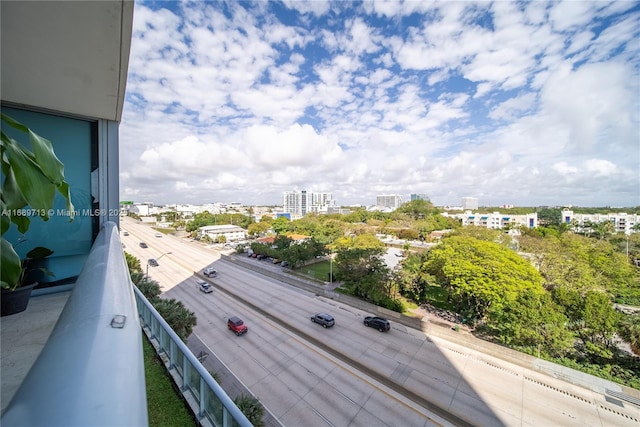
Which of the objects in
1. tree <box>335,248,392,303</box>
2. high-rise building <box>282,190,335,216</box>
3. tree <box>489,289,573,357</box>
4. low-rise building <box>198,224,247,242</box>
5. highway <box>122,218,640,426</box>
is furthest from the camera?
high-rise building <box>282,190,335,216</box>

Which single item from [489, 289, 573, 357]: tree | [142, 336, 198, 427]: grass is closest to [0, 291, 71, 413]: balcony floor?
[142, 336, 198, 427]: grass

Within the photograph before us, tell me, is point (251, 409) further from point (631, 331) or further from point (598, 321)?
point (631, 331)

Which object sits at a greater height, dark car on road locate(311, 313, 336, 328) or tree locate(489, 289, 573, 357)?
tree locate(489, 289, 573, 357)

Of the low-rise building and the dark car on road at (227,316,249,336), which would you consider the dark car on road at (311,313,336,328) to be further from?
the low-rise building

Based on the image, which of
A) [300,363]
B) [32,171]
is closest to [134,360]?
[32,171]

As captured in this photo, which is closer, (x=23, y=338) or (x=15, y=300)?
(x=23, y=338)

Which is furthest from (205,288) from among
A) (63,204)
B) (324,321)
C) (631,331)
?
(631,331)
